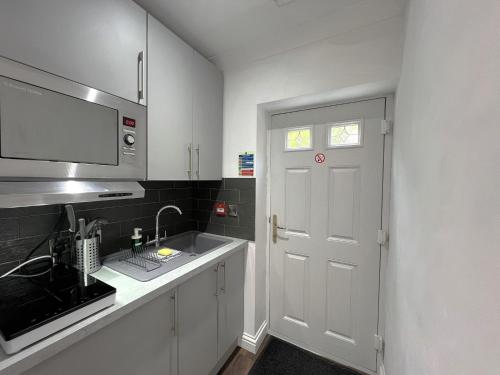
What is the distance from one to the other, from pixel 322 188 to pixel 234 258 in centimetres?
88

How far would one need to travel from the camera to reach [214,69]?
1724 millimetres

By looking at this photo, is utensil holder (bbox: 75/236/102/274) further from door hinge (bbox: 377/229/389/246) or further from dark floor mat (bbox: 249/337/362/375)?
door hinge (bbox: 377/229/389/246)

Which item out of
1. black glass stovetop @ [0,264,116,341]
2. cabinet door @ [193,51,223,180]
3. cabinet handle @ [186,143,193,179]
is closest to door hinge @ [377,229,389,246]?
cabinet door @ [193,51,223,180]

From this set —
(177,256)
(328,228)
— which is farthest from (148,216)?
(328,228)

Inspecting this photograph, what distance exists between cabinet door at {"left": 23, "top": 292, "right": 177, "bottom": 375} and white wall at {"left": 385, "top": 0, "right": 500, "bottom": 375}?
1.06 meters

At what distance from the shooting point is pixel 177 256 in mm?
1436

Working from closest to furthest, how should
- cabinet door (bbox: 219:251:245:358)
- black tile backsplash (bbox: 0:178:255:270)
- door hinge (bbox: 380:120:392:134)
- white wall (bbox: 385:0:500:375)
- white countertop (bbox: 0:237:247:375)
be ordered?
white wall (bbox: 385:0:500:375) < white countertop (bbox: 0:237:247:375) < black tile backsplash (bbox: 0:178:255:270) < door hinge (bbox: 380:120:392:134) < cabinet door (bbox: 219:251:245:358)

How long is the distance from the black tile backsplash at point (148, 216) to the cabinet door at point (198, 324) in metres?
0.55

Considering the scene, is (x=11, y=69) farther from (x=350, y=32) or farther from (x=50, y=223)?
(x=350, y=32)

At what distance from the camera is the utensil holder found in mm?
1125

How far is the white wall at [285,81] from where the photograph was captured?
1271 millimetres

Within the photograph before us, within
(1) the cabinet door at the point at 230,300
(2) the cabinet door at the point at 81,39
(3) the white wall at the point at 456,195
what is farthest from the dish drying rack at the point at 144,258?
(3) the white wall at the point at 456,195

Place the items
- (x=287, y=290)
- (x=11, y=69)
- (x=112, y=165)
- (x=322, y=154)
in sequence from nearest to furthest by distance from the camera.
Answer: (x=11, y=69) → (x=112, y=165) → (x=322, y=154) → (x=287, y=290)

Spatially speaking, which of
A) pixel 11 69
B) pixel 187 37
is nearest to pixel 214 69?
pixel 187 37
